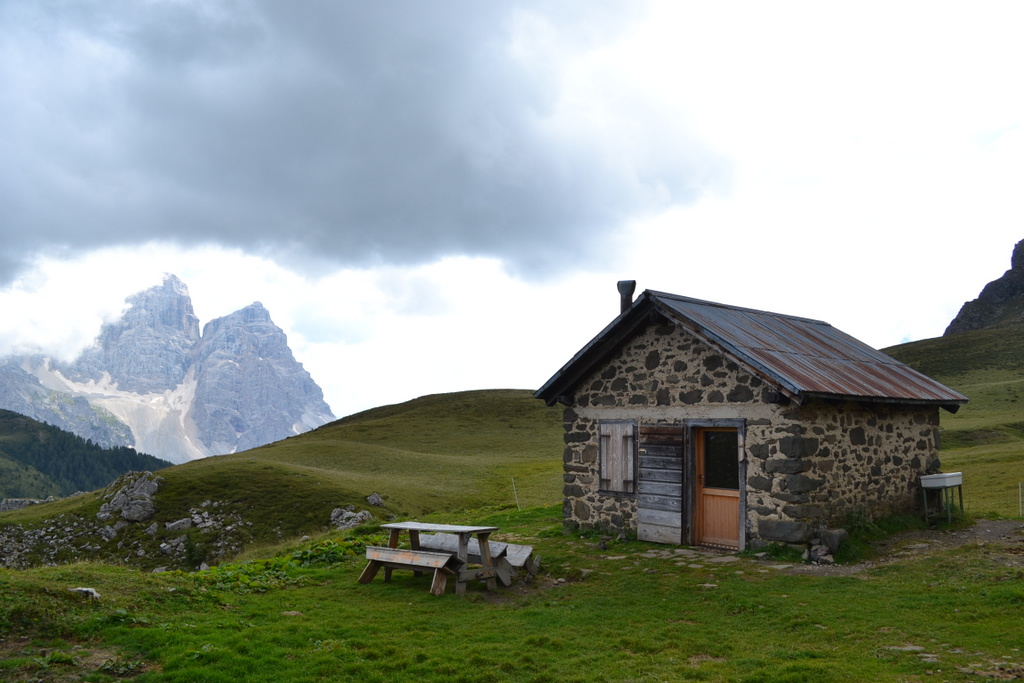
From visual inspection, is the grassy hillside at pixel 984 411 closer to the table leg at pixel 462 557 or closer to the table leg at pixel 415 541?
the table leg at pixel 462 557

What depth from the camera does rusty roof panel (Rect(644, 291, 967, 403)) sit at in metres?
13.9

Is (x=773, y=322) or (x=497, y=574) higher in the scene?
(x=773, y=322)

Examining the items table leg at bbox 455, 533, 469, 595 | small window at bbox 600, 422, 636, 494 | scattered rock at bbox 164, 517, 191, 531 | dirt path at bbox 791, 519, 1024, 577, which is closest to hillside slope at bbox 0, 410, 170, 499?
scattered rock at bbox 164, 517, 191, 531

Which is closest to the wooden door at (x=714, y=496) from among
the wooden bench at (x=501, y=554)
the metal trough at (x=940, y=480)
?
the wooden bench at (x=501, y=554)

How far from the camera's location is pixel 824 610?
989cm

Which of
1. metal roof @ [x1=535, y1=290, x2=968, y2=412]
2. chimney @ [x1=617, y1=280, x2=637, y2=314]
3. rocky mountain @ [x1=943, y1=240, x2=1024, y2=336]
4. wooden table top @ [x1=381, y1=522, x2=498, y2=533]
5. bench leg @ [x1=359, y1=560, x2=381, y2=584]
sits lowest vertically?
bench leg @ [x1=359, y1=560, x2=381, y2=584]

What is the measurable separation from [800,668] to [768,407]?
6976 mm

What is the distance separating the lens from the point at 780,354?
15008 mm

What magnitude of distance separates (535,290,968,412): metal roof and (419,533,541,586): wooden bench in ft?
17.4

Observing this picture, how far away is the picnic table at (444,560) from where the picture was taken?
37.9 ft

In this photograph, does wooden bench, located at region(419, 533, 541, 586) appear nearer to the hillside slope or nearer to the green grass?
the green grass

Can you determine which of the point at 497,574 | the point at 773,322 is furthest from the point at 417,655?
the point at 773,322

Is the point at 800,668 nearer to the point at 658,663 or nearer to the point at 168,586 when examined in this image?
the point at 658,663

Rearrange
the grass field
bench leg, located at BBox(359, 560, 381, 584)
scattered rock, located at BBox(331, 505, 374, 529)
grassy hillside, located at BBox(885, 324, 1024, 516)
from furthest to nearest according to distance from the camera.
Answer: scattered rock, located at BBox(331, 505, 374, 529) → grassy hillside, located at BBox(885, 324, 1024, 516) → bench leg, located at BBox(359, 560, 381, 584) → the grass field
